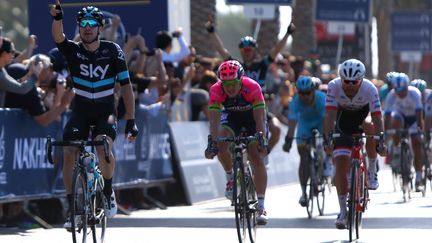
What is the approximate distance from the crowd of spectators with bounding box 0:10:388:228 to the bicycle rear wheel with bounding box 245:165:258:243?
3.20 meters

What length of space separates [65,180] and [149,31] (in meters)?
8.24

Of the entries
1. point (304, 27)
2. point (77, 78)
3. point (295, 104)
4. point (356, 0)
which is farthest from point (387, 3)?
point (77, 78)

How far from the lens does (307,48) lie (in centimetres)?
3447

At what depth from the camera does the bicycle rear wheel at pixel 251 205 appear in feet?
41.4

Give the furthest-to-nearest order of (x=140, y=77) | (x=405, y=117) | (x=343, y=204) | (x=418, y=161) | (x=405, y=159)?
(x=418, y=161)
(x=405, y=117)
(x=405, y=159)
(x=140, y=77)
(x=343, y=204)

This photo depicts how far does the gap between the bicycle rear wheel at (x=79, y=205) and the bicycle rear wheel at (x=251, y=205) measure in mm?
1757

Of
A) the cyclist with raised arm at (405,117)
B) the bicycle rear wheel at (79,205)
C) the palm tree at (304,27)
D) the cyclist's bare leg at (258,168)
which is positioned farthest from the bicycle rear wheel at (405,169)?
the palm tree at (304,27)

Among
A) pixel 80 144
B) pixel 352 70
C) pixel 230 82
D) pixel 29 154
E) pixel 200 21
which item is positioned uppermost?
pixel 200 21

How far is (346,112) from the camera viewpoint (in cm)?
1390

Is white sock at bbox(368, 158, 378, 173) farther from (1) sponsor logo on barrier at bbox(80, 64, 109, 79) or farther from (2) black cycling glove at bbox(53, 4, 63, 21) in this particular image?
(2) black cycling glove at bbox(53, 4, 63, 21)

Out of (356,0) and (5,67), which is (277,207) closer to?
(5,67)

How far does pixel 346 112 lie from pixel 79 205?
11.7ft

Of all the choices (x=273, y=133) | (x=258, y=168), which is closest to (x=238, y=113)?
(x=258, y=168)

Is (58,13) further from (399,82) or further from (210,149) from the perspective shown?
(399,82)
